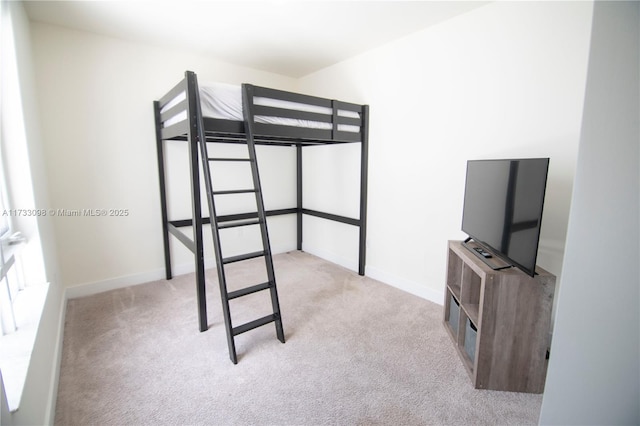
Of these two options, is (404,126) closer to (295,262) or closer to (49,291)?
(295,262)

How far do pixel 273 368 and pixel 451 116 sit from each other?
7.88 ft

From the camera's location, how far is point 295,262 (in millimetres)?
3889

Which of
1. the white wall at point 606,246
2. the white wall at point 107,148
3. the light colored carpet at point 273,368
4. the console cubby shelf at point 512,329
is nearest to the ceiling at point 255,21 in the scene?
the white wall at point 107,148

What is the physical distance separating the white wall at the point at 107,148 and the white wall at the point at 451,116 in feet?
6.32

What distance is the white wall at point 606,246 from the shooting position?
819mm

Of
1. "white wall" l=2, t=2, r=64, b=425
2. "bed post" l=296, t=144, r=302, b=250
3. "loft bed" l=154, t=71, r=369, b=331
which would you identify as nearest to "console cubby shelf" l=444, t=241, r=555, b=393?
"loft bed" l=154, t=71, r=369, b=331

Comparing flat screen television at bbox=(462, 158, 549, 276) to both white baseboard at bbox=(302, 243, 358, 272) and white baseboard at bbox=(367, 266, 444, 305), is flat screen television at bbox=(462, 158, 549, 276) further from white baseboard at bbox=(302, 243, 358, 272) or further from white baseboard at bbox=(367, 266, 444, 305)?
white baseboard at bbox=(302, 243, 358, 272)

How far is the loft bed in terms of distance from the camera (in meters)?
2.14

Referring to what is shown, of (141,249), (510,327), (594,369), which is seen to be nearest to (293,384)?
(510,327)

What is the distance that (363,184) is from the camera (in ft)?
10.7

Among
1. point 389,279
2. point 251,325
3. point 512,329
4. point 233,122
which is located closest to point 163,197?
point 233,122

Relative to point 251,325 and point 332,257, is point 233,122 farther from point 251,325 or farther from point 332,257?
point 332,257

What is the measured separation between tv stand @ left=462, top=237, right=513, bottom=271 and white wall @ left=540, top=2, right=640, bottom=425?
0.80 metres

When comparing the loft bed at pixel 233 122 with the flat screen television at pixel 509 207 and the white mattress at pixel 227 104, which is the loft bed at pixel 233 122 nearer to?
the white mattress at pixel 227 104
